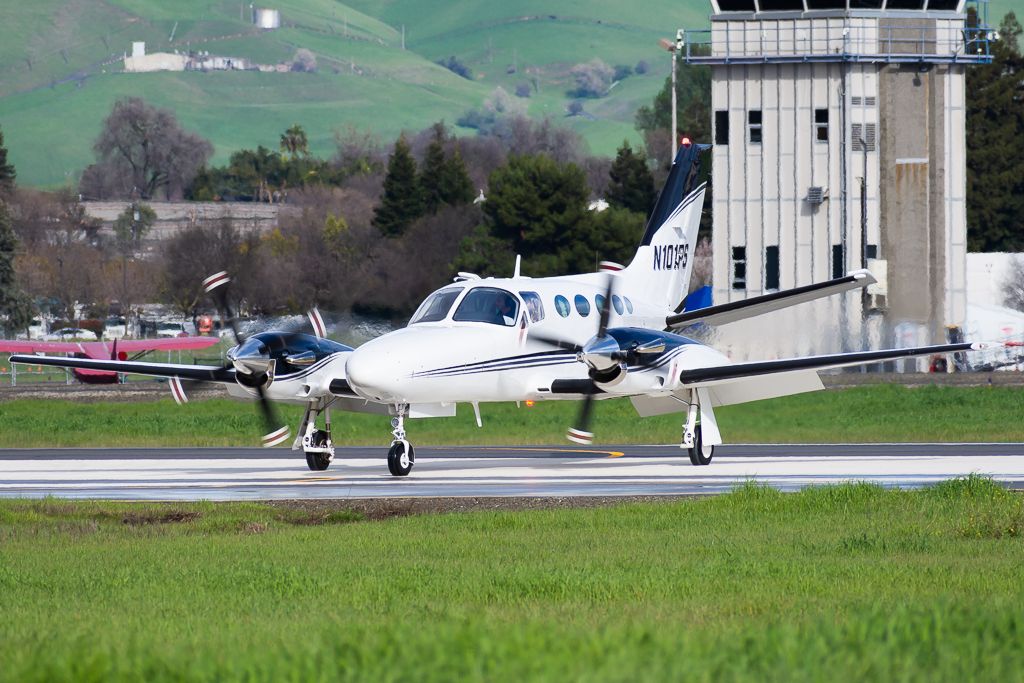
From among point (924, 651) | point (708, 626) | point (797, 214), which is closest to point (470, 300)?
point (708, 626)

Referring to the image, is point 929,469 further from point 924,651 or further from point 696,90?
point 696,90

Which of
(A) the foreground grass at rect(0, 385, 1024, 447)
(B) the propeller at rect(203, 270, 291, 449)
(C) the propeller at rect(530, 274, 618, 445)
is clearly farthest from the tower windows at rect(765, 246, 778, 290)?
(B) the propeller at rect(203, 270, 291, 449)

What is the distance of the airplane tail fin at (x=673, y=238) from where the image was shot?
104 ft

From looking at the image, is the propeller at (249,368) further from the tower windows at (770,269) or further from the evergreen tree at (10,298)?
the evergreen tree at (10,298)

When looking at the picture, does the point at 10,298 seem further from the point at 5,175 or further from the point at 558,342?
the point at 558,342

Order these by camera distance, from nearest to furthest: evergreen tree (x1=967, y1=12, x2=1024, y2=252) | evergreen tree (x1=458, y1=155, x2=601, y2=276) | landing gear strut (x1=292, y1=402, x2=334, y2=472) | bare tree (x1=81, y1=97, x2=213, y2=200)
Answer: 1. landing gear strut (x1=292, y1=402, x2=334, y2=472)
2. evergreen tree (x1=458, y1=155, x2=601, y2=276)
3. evergreen tree (x1=967, y1=12, x2=1024, y2=252)
4. bare tree (x1=81, y1=97, x2=213, y2=200)

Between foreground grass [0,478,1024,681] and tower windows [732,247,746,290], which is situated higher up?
tower windows [732,247,746,290]

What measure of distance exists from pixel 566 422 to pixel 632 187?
207 feet

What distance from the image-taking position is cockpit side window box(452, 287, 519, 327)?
1010 inches

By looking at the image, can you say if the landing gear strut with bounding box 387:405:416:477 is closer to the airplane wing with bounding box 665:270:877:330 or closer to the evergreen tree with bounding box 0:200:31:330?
the airplane wing with bounding box 665:270:877:330

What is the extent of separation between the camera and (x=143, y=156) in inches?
7815

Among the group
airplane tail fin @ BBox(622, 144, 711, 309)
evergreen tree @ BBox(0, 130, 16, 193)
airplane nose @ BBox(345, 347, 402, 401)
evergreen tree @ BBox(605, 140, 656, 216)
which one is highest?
evergreen tree @ BBox(0, 130, 16, 193)

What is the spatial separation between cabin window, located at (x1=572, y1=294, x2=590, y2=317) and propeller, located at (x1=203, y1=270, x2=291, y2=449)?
5.67 m

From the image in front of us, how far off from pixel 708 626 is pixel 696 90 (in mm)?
147276
